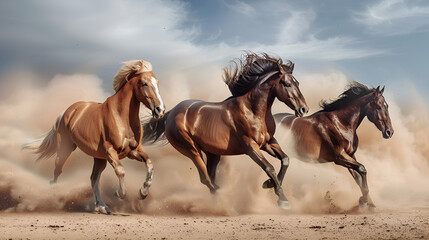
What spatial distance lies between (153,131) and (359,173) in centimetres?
474

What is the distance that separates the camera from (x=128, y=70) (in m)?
12.1

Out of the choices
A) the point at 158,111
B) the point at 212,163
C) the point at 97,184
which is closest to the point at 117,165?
the point at 97,184

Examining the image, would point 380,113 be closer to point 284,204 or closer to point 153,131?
point 284,204

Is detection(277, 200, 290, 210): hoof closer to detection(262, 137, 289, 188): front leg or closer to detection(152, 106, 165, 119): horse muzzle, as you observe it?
detection(262, 137, 289, 188): front leg

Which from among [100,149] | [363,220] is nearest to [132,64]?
[100,149]

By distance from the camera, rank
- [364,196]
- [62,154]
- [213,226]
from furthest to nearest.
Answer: [364,196] < [62,154] < [213,226]

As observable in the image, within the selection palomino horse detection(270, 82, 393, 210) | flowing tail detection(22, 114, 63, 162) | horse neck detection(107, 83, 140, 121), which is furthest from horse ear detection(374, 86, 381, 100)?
flowing tail detection(22, 114, 63, 162)

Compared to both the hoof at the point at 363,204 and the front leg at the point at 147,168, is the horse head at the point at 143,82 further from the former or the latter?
the hoof at the point at 363,204

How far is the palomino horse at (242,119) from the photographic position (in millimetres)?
12469

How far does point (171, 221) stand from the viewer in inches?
464

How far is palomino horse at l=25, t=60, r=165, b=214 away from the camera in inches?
462

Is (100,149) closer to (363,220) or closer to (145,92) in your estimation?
(145,92)

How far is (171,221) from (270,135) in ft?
8.80

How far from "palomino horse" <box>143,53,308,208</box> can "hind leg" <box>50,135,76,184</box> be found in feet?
6.96
